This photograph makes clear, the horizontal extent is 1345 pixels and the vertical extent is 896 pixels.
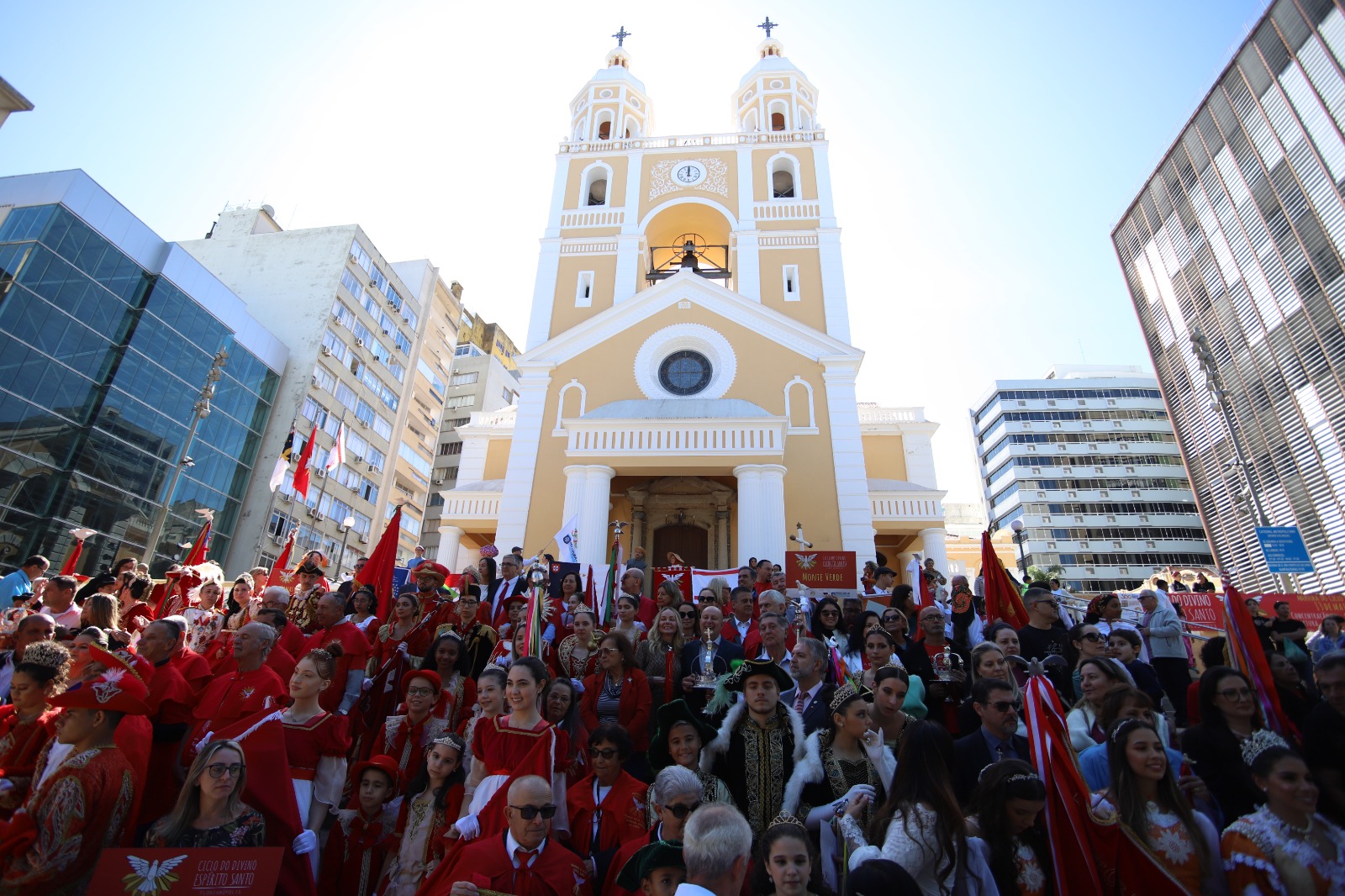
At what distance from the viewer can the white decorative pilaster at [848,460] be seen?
55.1 feet

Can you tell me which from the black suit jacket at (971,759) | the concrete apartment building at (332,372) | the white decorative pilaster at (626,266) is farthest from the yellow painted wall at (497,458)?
the black suit jacket at (971,759)

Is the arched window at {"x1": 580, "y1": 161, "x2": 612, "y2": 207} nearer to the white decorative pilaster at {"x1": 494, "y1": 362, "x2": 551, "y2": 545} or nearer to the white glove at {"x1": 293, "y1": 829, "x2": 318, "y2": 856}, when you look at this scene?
the white decorative pilaster at {"x1": 494, "y1": 362, "x2": 551, "y2": 545}

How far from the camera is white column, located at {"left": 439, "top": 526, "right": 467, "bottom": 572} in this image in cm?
1933

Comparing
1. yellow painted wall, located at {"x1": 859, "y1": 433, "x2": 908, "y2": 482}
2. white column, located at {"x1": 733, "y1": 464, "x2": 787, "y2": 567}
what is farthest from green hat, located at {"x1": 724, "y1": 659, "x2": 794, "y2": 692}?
yellow painted wall, located at {"x1": 859, "y1": 433, "x2": 908, "y2": 482}

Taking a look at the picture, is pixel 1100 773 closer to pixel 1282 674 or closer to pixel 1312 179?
pixel 1282 674

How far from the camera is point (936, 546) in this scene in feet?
59.2

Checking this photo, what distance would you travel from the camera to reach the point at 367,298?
3803cm

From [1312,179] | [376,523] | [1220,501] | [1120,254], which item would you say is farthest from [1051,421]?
[376,523]

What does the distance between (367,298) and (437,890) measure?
1567 inches

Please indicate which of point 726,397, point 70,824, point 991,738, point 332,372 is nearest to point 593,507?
point 726,397

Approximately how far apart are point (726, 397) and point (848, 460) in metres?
3.74

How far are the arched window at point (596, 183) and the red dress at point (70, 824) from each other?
943 inches

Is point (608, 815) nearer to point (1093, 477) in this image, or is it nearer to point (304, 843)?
point (304, 843)

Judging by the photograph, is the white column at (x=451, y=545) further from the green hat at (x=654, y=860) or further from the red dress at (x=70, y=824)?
the green hat at (x=654, y=860)
